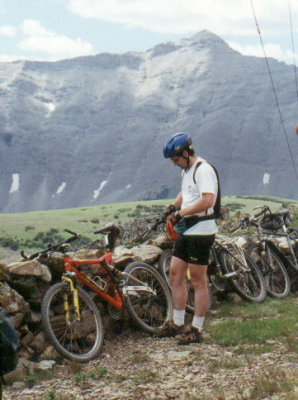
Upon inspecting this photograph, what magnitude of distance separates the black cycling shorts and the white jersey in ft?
0.27

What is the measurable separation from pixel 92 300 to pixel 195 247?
158 centimetres

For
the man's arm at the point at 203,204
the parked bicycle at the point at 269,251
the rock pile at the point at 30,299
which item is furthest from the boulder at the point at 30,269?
the parked bicycle at the point at 269,251

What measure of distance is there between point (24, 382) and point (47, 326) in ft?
2.34

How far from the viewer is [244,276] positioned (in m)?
10.4

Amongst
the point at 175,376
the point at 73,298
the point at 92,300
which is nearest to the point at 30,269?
the point at 73,298

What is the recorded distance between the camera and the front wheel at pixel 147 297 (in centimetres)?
795

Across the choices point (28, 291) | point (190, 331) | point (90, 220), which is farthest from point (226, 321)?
point (90, 220)

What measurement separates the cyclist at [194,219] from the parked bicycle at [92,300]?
881 mm

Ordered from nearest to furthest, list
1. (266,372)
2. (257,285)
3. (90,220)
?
(266,372), (257,285), (90,220)

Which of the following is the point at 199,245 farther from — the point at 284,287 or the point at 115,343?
the point at 284,287

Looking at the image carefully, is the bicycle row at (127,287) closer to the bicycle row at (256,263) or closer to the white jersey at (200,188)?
the bicycle row at (256,263)

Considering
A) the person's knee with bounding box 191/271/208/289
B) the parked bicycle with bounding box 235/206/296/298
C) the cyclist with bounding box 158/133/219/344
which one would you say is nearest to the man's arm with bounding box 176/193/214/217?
the cyclist with bounding box 158/133/219/344

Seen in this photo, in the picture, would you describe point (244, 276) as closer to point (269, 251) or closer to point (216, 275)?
point (216, 275)

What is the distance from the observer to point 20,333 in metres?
6.83
